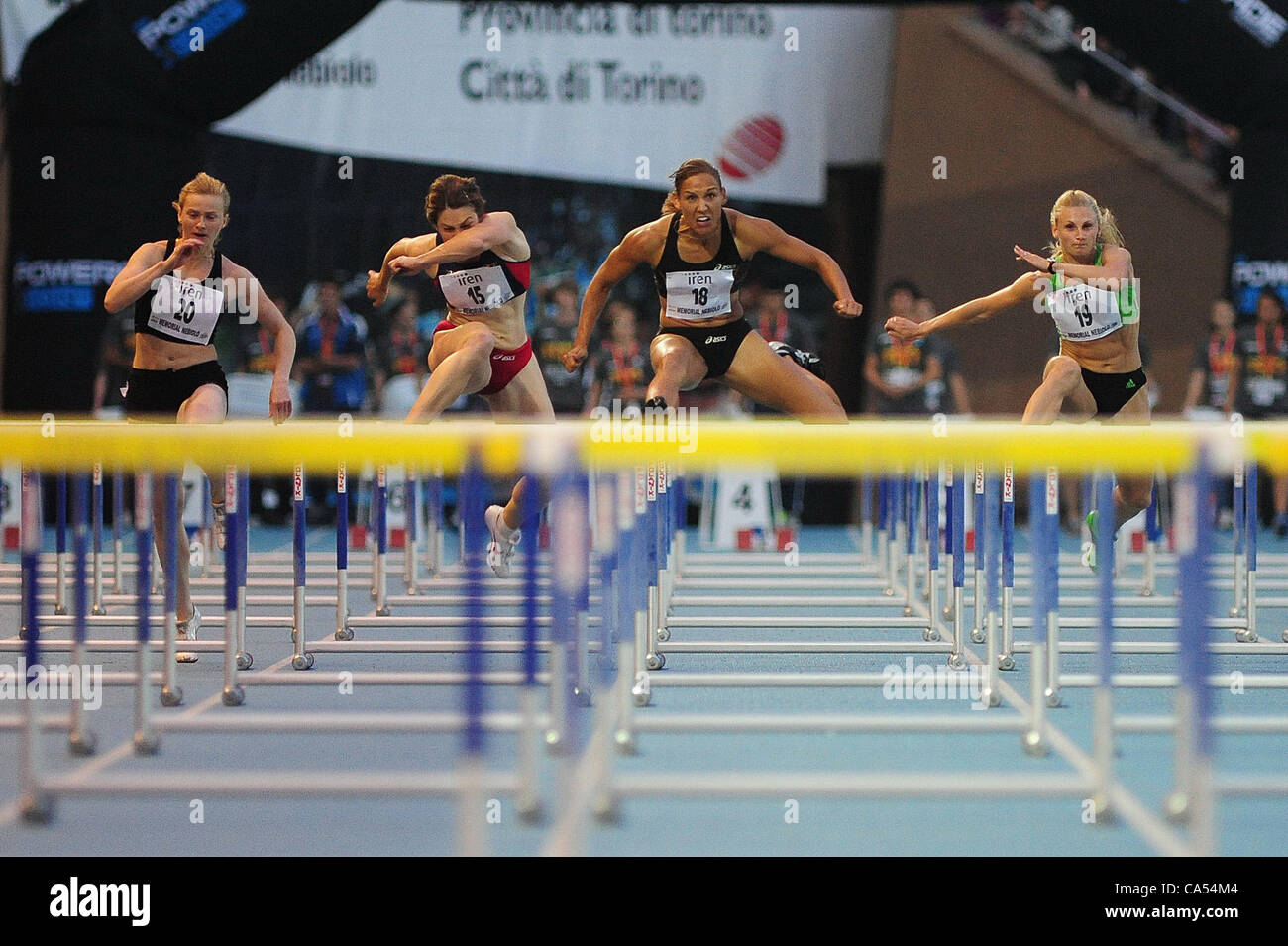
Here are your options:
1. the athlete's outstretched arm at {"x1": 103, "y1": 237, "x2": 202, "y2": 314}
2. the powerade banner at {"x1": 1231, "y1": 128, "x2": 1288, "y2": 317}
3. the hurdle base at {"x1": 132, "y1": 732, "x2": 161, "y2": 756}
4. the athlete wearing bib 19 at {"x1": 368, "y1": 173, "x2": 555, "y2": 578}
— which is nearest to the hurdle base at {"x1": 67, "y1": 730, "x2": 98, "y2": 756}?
the hurdle base at {"x1": 132, "y1": 732, "x2": 161, "y2": 756}

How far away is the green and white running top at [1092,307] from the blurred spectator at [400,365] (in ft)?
21.2

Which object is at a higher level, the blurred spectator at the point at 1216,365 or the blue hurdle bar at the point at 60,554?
the blurred spectator at the point at 1216,365

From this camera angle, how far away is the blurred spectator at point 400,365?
38.4 ft

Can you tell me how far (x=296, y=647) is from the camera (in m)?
5.53

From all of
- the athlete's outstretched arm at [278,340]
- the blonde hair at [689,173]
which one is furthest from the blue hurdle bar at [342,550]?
the blonde hair at [689,173]

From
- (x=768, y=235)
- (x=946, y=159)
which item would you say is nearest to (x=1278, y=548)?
(x=946, y=159)

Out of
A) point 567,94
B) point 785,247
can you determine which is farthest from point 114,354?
point 785,247

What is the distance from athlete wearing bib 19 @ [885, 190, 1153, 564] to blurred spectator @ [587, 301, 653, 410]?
5383 mm

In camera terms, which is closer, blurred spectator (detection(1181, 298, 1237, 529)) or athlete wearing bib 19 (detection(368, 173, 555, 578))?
athlete wearing bib 19 (detection(368, 173, 555, 578))

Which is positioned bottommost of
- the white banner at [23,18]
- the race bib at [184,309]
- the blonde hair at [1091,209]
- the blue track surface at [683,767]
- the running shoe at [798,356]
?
the blue track surface at [683,767]

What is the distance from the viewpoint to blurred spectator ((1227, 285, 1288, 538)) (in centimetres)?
1071

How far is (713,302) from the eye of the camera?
18.8 ft

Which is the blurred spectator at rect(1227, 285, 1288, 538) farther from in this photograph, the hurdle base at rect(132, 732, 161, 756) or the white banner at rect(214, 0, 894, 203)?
the hurdle base at rect(132, 732, 161, 756)
